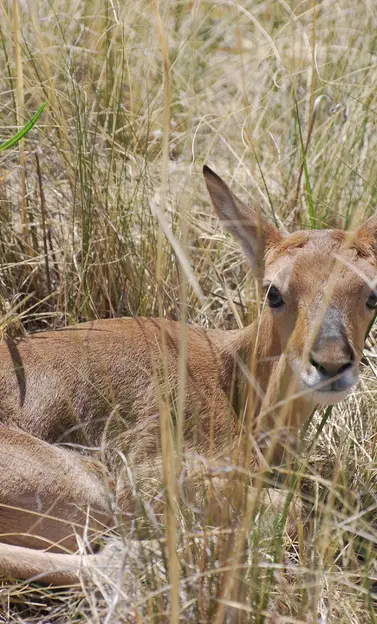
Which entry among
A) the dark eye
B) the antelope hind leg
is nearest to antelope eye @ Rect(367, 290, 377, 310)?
the dark eye

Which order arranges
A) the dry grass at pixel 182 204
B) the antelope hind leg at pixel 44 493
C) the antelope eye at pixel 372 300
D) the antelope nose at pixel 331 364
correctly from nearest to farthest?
the dry grass at pixel 182 204 < the antelope nose at pixel 331 364 < the antelope hind leg at pixel 44 493 < the antelope eye at pixel 372 300

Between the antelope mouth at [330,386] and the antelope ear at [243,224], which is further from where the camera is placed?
the antelope ear at [243,224]

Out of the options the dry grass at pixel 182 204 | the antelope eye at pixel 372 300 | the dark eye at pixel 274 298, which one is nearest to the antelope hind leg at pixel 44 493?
the dry grass at pixel 182 204

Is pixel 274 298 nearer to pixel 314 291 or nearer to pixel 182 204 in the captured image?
pixel 314 291

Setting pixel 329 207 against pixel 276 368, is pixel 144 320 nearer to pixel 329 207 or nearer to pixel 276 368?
pixel 276 368

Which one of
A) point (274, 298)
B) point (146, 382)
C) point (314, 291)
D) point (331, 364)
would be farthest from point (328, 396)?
point (146, 382)

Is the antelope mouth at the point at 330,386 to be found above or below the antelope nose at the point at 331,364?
below

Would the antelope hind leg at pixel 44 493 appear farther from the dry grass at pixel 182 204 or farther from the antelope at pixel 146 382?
the dry grass at pixel 182 204

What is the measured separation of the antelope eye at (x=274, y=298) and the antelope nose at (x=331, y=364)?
1.85ft

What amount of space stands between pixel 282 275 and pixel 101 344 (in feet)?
3.74

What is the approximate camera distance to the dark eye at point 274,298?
4.73 meters

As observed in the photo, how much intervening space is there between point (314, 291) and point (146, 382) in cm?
117

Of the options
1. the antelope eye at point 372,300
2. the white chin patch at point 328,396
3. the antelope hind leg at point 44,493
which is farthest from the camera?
the antelope eye at point 372,300

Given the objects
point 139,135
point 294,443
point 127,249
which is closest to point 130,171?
point 139,135
